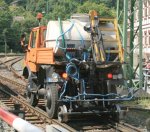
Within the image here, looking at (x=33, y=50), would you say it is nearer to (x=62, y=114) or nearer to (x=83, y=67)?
(x=83, y=67)

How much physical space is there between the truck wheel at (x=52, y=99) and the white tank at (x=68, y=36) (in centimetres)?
99

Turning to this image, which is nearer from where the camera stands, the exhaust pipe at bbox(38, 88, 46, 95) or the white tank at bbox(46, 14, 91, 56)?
the white tank at bbox(46, 14, 91, 56)

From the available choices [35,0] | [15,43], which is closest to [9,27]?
[15,43]

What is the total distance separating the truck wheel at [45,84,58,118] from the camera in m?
11.2

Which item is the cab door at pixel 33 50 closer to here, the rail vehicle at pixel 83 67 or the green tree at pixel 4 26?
the rail vehicle at pixel 83 67

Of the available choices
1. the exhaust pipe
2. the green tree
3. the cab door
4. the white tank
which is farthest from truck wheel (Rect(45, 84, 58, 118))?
the green tree

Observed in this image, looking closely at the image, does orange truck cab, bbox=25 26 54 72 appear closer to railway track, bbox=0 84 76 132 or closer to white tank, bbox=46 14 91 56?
white tank, bbox=46 14 91 56

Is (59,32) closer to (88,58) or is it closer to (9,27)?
(88,58)

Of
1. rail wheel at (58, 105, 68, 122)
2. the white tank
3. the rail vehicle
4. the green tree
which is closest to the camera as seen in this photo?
rail wheel at (58, 105, 68, 122)

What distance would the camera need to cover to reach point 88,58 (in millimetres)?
11422

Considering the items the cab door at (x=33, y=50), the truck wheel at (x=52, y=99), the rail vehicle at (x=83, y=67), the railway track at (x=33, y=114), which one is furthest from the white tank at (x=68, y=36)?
the railway track at (x=33, y=114)

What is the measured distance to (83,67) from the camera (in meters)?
11.3

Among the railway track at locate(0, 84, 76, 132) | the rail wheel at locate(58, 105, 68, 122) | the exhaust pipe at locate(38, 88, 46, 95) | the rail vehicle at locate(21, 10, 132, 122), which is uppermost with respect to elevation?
the rail vehicle at locate(21, 10, 132, 122)

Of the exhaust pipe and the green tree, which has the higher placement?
the green tree
